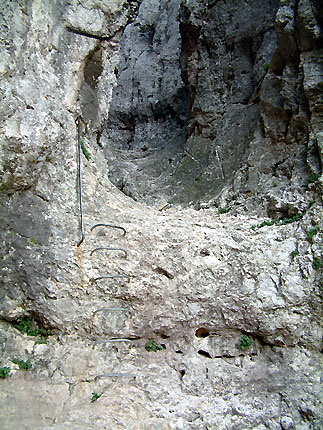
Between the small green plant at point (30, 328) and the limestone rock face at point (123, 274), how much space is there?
2 cm

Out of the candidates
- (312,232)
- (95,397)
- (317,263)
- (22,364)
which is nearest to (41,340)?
(22,364)

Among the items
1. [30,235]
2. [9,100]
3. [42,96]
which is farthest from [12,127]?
[30,235]

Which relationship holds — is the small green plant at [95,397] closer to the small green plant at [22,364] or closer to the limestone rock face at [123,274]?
the limestone rock face at [123,274]

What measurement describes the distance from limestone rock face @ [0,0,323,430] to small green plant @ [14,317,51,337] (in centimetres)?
2

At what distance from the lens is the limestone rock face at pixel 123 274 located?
7012 mm

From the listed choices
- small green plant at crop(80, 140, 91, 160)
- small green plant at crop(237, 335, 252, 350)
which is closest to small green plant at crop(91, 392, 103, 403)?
small green plant at crop(237, 335, 252, 350)

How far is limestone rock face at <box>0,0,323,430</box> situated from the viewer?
276 inches

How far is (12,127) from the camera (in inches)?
299

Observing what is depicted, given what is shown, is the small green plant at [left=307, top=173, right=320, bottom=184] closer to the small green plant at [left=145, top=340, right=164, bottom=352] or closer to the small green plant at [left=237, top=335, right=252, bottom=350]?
the small green plant at [left=237, top=335, right=252, bottom=350]

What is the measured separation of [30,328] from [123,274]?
2.04m

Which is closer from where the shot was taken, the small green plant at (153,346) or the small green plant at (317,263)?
the small green plant at (153,346)

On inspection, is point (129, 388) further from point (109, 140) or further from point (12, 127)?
point (109, 140)

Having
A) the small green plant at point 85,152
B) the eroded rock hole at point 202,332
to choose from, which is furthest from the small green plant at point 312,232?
the small green plant at point 85,152

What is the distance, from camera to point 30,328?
24.0ft
